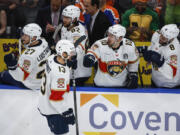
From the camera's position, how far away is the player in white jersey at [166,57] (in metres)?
6.63

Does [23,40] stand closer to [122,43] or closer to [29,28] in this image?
[29,28]

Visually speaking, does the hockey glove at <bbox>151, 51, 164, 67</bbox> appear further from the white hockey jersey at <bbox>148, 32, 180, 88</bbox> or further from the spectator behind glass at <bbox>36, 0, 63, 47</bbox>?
the spectator behind glass at <bbox>36, 0, 63, 47</bbox>

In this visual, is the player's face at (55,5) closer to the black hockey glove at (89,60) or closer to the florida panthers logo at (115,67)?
the black hockey glove at (89,60)

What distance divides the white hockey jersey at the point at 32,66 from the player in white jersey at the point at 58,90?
2.60ft

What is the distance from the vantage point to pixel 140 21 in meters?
7.92

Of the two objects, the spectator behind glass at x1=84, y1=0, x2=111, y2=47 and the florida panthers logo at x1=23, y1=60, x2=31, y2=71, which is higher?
the spectator behind glass at x1=84, y1=0, x2=111, y2=47

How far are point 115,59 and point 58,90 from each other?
1.34 metres

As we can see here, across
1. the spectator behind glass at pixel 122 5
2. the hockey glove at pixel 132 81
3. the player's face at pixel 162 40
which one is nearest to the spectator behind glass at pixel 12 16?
the spectator behind glass at pixel 122 5

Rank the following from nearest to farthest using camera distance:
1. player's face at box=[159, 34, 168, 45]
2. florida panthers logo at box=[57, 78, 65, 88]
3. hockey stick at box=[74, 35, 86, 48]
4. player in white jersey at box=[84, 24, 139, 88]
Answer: florida panthers logo at box=[57, 78, 65, 88] → player in white jersey at box=[84, 24, 139, 88] → player's face at box=[159, 34, 168, 45] → hockey stick at box=[74, 35, 86, 48]

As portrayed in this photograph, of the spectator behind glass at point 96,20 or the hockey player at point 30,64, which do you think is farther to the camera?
the spectator behind glass at point 96,20

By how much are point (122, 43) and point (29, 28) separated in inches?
55.4

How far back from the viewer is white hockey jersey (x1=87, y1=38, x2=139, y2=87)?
663 cm

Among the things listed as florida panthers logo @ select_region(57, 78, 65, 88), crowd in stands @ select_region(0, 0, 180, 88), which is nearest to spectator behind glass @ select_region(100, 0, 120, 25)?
crowd in stands @ select_region(0, 0, 180, 88)

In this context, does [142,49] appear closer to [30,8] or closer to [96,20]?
[96,20]
